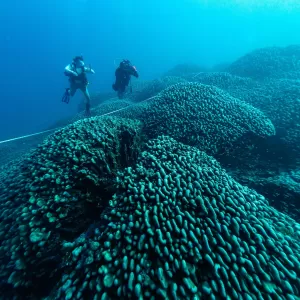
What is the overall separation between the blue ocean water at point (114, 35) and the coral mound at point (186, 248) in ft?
249

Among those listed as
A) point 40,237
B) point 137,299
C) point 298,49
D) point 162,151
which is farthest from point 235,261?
point 298,49

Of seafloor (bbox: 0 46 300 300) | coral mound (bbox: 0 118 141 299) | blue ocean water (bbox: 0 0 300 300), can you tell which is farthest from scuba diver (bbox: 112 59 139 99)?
coral mound (bbox: 0 118 141 299)

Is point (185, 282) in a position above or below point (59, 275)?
above

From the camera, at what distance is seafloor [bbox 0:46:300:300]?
174 centimetres

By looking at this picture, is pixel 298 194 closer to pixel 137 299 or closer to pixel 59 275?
pixel 137 299

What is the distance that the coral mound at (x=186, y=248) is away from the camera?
5.50 feet

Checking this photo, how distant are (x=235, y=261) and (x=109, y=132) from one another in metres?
2.93

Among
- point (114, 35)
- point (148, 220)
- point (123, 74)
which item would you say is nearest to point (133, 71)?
point (123, 74)

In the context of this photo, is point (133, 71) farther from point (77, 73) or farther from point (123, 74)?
Answer: point (77, 73)

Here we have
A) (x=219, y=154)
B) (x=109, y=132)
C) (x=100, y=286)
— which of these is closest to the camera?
(x=100, y=286)

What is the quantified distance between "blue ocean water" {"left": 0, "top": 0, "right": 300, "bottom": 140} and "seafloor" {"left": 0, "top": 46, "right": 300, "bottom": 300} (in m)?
74.4

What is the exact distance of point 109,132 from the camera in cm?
372

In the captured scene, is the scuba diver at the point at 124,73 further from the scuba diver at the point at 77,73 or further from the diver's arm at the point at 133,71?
the scuba diver at the point at 77,73

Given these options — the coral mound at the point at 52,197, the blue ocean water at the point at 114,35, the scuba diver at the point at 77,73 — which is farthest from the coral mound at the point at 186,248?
the blue ocean water at the point at 114,35
